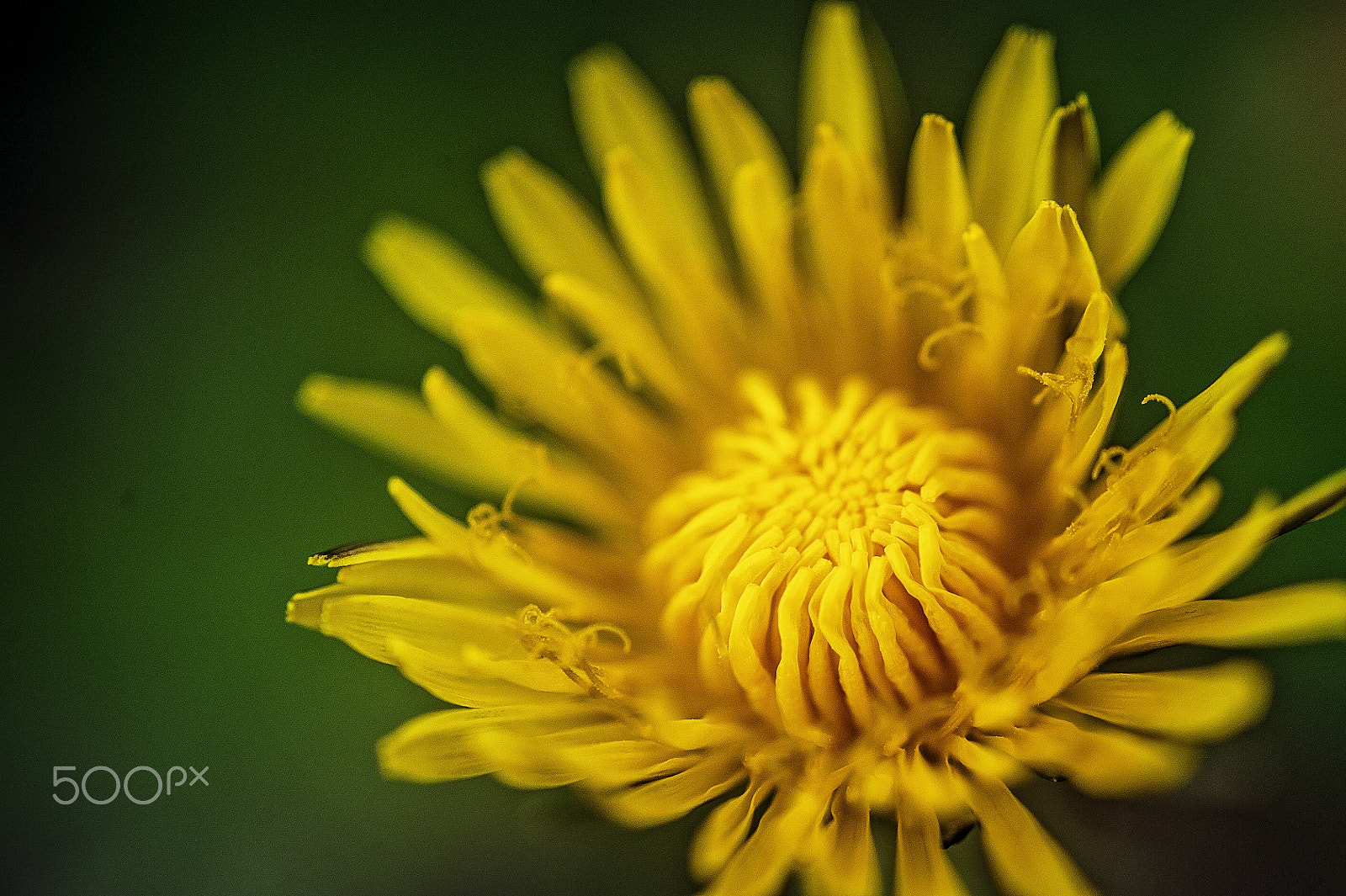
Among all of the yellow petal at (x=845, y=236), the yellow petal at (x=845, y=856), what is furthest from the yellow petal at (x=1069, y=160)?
the yellow petal at (x=845, y=856)

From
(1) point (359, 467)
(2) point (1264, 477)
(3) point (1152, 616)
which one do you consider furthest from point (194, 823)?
(2) point (1264, 477)

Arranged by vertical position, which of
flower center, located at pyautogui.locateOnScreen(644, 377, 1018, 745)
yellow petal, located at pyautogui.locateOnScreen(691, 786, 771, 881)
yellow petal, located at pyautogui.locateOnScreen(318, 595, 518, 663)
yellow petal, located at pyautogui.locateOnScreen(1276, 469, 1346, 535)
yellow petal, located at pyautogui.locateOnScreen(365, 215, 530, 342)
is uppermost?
yellow petal, located at pyautogui.locateOnScreen(365, 215, 530, 342)

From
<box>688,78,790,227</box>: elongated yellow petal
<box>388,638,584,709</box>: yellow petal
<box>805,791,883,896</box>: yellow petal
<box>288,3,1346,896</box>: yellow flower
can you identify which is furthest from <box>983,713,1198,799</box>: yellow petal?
<box>688,78,790,227</box>: elongated yellow petal

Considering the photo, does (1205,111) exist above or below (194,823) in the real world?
above

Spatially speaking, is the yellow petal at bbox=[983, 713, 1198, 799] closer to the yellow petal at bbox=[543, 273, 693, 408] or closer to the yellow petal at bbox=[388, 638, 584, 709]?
the yellow petal at bbox=[388, 638, 584, 709]

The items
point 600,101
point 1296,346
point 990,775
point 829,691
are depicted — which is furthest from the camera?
point 600,101

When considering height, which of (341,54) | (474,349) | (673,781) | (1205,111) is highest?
(341,54)

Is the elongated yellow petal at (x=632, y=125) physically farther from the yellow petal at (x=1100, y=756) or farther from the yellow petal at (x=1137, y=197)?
the yellow petal at (x=1100, y=756)

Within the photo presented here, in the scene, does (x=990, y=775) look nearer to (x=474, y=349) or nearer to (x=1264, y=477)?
(x=1264, y=477)
